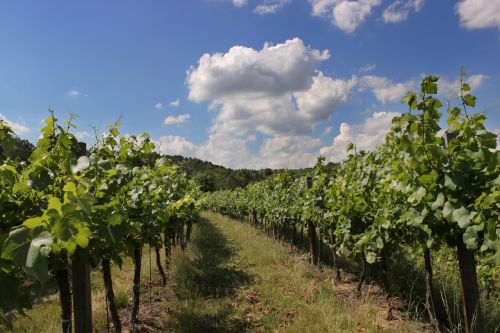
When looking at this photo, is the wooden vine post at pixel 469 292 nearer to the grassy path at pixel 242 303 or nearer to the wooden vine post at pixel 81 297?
the grassy path at pixel 242 303

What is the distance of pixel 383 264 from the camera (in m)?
6.09

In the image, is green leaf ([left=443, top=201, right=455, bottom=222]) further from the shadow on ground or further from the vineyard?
the shadow on ground

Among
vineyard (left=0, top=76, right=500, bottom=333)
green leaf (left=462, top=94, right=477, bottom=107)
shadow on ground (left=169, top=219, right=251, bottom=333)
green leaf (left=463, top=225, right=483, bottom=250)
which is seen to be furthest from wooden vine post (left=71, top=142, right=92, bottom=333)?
green leaf (left=462, top=94, right=477, bottom=107)

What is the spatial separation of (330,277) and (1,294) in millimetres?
7880

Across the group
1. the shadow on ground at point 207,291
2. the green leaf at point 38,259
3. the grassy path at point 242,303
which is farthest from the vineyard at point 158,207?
the shadow on ground at point 207,291

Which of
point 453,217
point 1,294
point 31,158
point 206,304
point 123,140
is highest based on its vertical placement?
point 123,140

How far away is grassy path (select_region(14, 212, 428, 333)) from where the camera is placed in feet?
18.4

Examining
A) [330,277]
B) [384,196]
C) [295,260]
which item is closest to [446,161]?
[384,196]

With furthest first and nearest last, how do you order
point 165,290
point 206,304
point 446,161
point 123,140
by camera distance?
point 165,290, point 206,304, point 123,140, point 446,161

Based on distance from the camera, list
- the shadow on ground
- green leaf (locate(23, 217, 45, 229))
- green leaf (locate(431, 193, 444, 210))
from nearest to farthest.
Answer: green leaf (locate(23, 217, 45, 229)), green leaf (locate(431, 193, 444, 210)), the shadow on ground

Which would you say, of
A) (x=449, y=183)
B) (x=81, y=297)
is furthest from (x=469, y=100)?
(x=81, y=297)

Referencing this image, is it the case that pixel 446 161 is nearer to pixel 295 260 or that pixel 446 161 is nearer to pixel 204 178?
pixel 295 260

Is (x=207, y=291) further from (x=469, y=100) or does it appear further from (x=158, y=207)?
(x=469, y=100)

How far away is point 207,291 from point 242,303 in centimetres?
115
